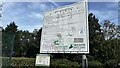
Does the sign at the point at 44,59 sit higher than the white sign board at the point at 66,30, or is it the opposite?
the white sign board at the point at 66,30

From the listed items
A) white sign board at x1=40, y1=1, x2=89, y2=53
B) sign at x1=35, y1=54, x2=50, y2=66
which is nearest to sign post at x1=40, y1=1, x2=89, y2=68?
white sign board at x1=40, y1=1, x2=89, y2=53

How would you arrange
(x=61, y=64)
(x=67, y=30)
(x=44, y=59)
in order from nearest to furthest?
(x=67, y=30)
(x=44, y=59)
(x=61, y=64)

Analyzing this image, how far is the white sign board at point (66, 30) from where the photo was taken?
6.47 meters

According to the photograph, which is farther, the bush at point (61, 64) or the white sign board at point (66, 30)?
the bush at point (61, 64)

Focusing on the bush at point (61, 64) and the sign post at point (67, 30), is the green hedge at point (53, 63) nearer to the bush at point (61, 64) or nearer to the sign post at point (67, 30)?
the bush at point (61, 64)

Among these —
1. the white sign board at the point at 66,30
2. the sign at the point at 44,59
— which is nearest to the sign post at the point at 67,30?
the white sign board at the point at 66,30

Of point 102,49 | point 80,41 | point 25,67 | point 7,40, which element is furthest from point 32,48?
point 80,41

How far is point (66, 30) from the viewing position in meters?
7.02

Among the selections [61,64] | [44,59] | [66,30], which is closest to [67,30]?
[66,30]

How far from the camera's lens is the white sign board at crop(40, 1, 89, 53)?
6469 mm

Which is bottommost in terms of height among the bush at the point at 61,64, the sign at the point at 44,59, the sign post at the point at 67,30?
the bush at the point at 61,64

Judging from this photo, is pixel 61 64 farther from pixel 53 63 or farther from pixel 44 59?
pixel 44 59

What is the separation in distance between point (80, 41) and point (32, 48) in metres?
17.5

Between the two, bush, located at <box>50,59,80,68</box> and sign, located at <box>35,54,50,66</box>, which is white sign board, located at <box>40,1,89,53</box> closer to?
sign, located at <box>35,54,50,66</box>
